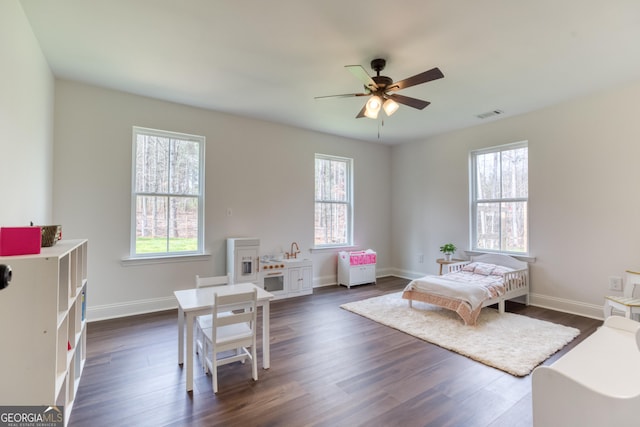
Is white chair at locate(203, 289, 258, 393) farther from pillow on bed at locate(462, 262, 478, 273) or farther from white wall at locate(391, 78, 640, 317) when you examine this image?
white wall at locate(391, 78, 640, 317)

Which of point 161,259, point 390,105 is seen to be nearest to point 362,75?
point 390,105

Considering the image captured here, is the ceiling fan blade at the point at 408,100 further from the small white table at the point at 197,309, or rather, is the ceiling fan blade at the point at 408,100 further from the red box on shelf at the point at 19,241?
the red box on shelf at the point at 19,241

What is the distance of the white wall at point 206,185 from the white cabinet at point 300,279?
0.46 meters

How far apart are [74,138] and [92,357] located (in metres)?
2.54

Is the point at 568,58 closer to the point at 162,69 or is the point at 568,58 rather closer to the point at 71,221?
the point at 162,69

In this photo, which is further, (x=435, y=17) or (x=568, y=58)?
(x=568, y=58)

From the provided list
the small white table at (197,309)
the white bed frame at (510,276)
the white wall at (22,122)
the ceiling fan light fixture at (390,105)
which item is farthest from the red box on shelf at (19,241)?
the white bed frame at (510,276)

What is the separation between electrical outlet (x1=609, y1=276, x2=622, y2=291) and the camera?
3.77 meters

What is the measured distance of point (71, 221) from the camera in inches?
144

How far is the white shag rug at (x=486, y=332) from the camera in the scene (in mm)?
2832

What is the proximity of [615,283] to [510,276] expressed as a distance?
44.1 inches

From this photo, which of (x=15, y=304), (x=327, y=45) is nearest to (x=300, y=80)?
(x=327, y=45)

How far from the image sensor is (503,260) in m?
4.79

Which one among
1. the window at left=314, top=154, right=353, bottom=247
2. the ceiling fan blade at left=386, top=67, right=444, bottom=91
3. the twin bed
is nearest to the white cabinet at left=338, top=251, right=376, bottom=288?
the window at left=314, top=154, right=353, bottom=247
